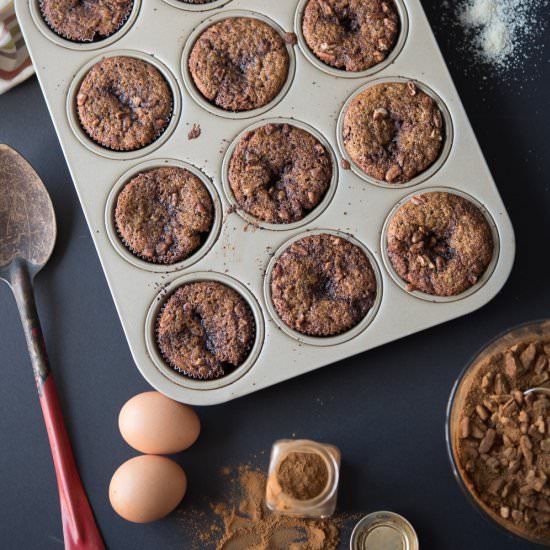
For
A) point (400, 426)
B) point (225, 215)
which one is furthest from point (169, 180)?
point (400, 426)

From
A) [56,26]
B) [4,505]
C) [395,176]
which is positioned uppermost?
[56,26]

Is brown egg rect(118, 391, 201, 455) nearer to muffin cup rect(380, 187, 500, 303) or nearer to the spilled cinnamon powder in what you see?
the spilled cinnamon powder

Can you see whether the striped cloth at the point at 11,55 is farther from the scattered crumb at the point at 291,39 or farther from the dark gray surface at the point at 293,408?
the scattered crumb at the point at 291,39

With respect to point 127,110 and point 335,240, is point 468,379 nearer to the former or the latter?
point 335,240

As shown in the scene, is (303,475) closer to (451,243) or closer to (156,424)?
(156,424)

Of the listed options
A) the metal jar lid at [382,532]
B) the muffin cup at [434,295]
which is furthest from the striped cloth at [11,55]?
the metal jar lid at [382,532]

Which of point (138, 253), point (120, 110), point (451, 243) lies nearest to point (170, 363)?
point (138, 253)

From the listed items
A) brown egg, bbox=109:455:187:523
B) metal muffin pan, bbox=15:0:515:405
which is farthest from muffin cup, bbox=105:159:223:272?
brown egg, bbox=109:455:187:523
